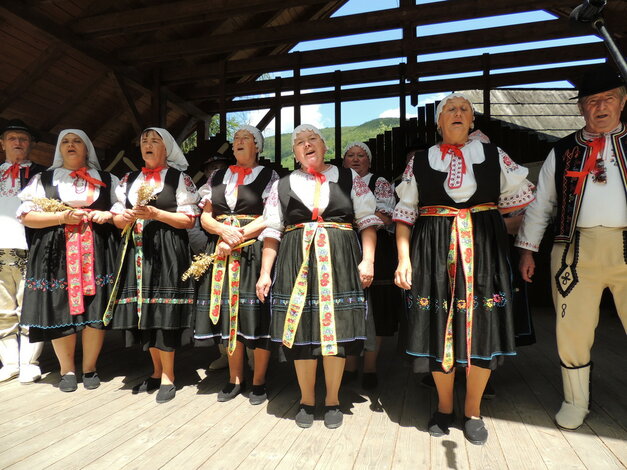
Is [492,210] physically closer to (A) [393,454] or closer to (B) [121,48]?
(A) [393,454]

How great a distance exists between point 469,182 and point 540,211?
18.8 inches

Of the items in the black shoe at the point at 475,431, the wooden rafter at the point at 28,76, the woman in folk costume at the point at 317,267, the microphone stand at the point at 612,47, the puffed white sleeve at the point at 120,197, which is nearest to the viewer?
the microphone stand at the point at 612,47

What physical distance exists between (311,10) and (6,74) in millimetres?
5060

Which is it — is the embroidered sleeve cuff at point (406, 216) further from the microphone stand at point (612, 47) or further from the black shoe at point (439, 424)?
the microphone stand at point (612, 47)

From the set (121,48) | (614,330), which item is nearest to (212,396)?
(614,330)

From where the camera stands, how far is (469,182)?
6.72 feet

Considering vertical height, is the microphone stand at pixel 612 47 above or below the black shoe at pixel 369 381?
above

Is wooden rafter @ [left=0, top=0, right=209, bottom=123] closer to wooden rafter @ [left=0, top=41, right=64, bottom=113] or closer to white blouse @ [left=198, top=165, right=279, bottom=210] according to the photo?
wooden rafter @ [left=0, top=41, right=64, bottom=113]

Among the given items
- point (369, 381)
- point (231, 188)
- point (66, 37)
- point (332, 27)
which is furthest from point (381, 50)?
point (369, 381)

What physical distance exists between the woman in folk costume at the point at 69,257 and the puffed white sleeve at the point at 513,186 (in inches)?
92.1

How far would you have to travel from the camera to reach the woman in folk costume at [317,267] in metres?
2.19

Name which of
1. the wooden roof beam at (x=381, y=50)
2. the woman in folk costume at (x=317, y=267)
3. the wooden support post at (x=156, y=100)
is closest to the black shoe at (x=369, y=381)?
the woman in folk costume at (x=317, y=267)

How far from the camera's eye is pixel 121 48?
20.7 ft

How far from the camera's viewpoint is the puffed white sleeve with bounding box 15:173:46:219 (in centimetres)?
275
